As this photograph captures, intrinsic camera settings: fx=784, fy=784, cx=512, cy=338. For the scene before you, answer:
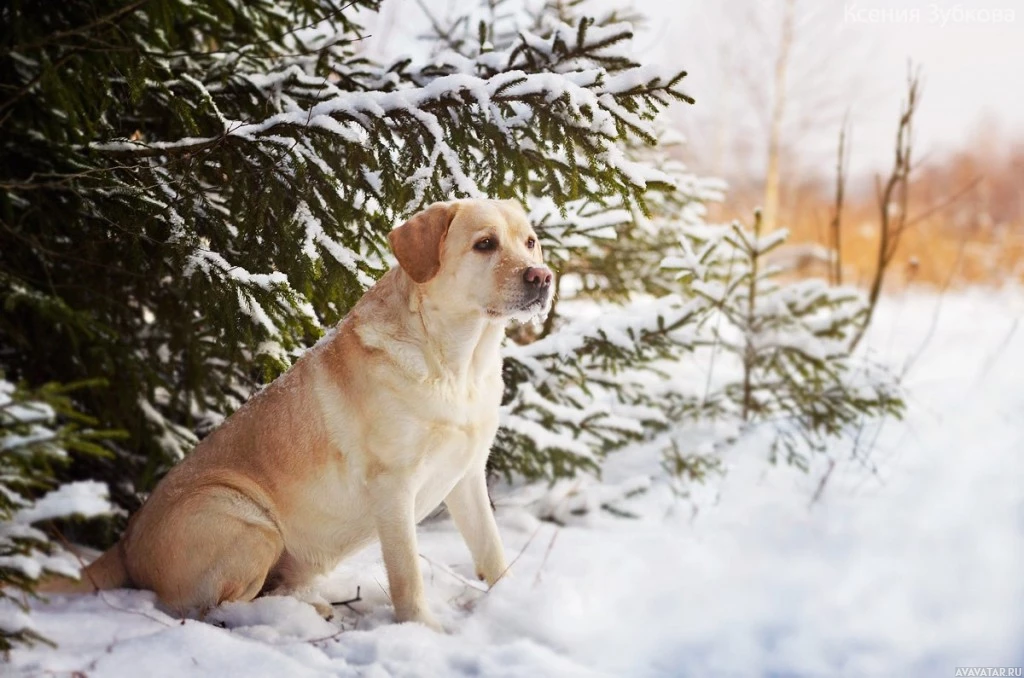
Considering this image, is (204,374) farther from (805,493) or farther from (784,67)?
(784,67)

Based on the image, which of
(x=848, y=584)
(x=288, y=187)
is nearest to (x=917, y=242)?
(x=848, y=584)

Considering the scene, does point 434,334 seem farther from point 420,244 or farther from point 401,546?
point 401,546

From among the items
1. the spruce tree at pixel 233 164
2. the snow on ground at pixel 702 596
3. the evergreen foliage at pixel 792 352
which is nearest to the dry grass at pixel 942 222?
the evergreen foliage at pixel 792 352

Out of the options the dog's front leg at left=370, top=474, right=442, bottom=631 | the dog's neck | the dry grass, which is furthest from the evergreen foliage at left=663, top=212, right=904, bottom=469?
the dry grass

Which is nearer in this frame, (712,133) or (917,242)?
(917,242)

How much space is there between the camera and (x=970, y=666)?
3.01 metres

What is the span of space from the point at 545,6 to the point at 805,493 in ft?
11.9

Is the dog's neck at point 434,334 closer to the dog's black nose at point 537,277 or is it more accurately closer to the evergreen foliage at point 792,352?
the dog's black nose at point 537,277

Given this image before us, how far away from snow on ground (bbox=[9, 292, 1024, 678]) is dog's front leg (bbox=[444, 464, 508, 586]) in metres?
0.14

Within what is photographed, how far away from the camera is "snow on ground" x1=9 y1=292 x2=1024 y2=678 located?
269cm

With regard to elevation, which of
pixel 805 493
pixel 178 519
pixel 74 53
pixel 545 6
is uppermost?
pixel 545 6

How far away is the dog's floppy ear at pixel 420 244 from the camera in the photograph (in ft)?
9.59

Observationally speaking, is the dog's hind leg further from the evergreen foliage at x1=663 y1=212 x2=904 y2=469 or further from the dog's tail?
the evergreen foliage at x1=663 y1=212 x2=904 y2=469

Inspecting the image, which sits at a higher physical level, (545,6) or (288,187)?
(545,6)
